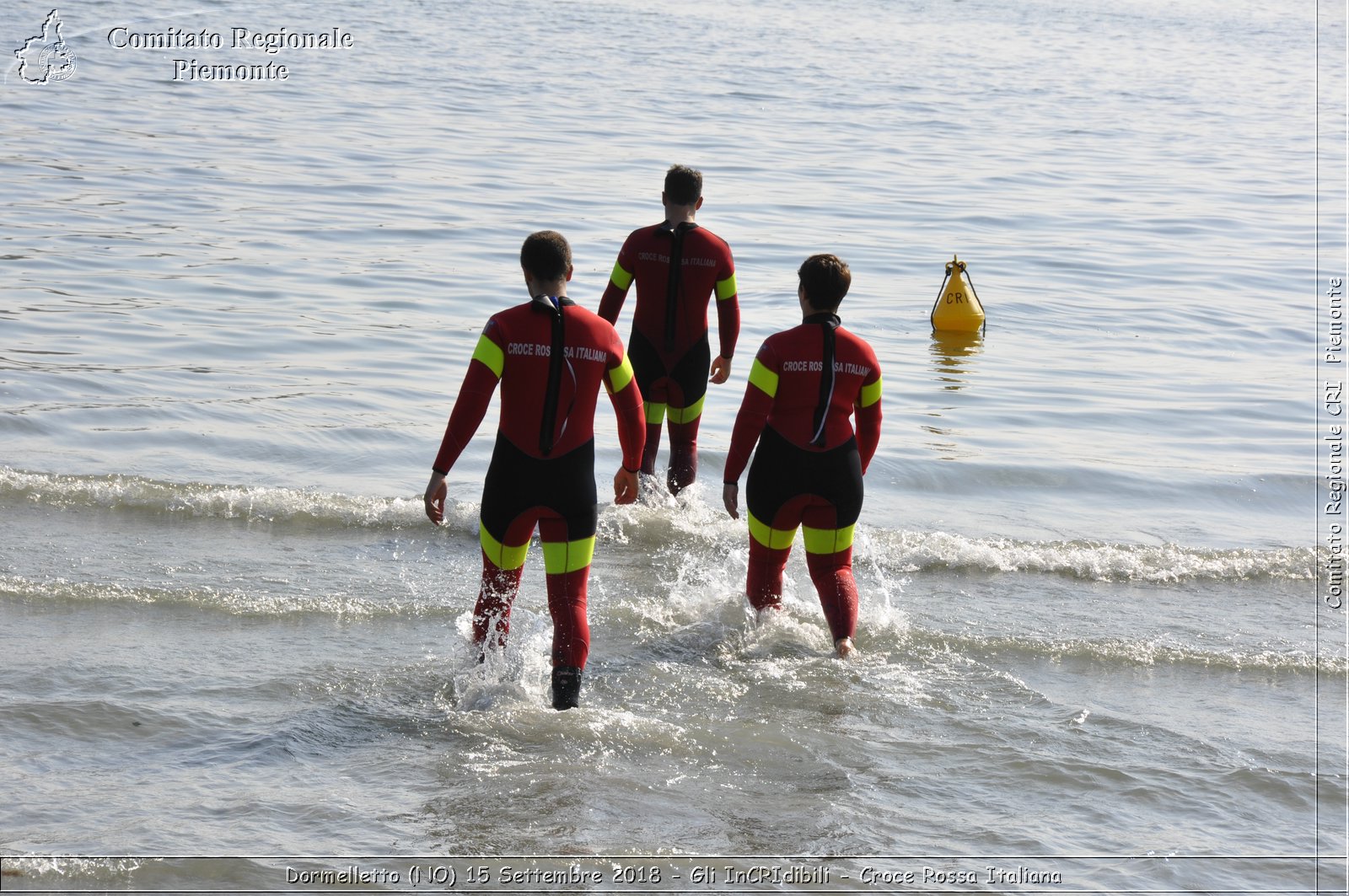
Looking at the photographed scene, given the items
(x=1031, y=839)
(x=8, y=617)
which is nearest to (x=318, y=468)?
(x=8, y=617)

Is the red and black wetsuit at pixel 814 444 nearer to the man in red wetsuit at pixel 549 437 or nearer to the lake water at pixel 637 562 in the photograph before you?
the lake water at pixel 637 562

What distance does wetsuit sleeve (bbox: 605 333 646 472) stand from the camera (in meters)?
5.50

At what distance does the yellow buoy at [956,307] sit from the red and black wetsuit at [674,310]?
6.05m

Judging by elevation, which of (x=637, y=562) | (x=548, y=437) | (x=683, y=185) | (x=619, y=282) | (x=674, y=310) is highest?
(x=683, y=185)

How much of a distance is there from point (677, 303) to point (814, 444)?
2.13 metres

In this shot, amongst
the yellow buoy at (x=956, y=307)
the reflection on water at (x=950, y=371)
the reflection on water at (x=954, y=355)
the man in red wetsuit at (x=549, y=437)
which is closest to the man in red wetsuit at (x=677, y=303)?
the man in red wetsuit at (x=549, y=437)

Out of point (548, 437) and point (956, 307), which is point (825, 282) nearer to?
point (548, 437)

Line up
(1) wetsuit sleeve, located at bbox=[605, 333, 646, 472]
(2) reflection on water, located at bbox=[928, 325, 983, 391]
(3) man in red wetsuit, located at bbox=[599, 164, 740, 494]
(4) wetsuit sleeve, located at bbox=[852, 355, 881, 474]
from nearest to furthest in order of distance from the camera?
(1) wetsuit sleeve, located at bbox=[605, 333, 646, 472] → (4) wetsuit sleeve, located at bbox=[852, 355, 881, 474] → (3) man in red wetsuit, located at bbox=[599, 164, 740, 494] → (2) reflection on water, located at bbox=[928, 325, 983, 391]

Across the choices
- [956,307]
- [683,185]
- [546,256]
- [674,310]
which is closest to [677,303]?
[674,310]

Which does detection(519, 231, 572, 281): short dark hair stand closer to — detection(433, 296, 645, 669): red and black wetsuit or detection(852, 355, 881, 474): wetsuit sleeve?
detection(433, 296, 645, 669): red and black wetsuit

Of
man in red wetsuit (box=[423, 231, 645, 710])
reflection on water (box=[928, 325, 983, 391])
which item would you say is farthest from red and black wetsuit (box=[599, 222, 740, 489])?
reflection on water (box=[928, 325, 983, 391])

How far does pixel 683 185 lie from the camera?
25.0 feet

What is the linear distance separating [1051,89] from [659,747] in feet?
110

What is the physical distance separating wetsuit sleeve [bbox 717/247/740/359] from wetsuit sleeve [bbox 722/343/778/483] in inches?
69.8
